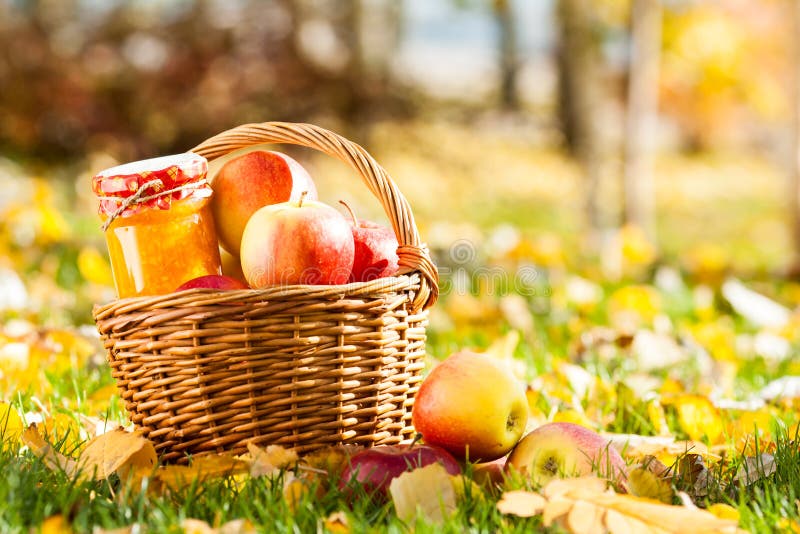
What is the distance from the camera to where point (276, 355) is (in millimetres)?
1643

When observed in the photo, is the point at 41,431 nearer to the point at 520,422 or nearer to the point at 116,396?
the point at 116,396

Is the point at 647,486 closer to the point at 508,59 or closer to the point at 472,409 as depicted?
the point at 472,409

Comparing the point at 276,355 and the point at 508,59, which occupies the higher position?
the point at 508,59

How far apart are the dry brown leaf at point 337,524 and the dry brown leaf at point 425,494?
0.08 m

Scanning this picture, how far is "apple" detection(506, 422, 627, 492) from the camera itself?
1517 millimetres

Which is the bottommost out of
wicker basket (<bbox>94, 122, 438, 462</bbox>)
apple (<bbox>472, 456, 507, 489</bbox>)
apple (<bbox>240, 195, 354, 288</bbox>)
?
apple (<bbox>472, 456, 507, 489</bbox>)

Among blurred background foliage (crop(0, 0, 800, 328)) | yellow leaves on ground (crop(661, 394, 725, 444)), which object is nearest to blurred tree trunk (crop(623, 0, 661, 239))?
blurred background foliage (crop(0, 0, 800, 328))

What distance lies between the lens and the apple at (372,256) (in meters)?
1.87

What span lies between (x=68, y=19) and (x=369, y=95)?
4.02m

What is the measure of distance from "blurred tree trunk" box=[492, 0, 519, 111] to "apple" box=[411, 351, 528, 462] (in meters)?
13.7

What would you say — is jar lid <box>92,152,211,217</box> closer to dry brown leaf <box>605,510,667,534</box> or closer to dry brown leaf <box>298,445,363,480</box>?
dry brown leaf <box>298,445,363,480</box>

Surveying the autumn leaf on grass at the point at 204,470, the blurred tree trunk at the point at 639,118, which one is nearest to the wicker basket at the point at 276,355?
the autumn leaf on grass at the point at 204,470

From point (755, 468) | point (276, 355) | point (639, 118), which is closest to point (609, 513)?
point (755, 468)

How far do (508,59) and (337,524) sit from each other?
48.5 feet
